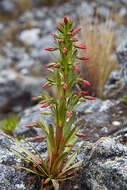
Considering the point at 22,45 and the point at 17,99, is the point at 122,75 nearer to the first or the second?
the point at 17,99

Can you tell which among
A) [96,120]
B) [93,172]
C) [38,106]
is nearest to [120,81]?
[96,120]

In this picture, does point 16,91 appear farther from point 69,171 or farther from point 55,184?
point 55,184

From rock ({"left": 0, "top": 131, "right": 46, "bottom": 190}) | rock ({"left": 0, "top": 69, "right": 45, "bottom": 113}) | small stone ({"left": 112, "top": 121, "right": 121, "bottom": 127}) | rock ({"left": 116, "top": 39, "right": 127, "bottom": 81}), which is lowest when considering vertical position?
rock ({"left": 0, "top": 69, "right": 45, "bottom": 113})

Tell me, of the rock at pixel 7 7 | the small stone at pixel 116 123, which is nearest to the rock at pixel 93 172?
the small stone at pixel 116 123

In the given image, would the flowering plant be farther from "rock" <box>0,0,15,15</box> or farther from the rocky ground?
"rock" <box>0,0,15,15</box>

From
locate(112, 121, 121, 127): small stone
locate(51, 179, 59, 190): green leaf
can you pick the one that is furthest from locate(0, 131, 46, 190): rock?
locate(112, 121, 121, 127): small stone

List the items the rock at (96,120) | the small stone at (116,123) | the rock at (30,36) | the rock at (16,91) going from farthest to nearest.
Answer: the rock at (30,36)
the rock at (16,91)
the small stone at (116,123)
the rock at (96,120)

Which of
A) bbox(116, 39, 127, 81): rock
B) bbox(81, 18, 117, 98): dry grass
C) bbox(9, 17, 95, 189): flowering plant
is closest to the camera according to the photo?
bbox(9, 17, 95, 189): flowering plant

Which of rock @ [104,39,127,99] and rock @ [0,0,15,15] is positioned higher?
rock @ [0,0,15,15]

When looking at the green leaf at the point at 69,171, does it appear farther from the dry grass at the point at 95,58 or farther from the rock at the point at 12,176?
the dry grass at the point at 95,58

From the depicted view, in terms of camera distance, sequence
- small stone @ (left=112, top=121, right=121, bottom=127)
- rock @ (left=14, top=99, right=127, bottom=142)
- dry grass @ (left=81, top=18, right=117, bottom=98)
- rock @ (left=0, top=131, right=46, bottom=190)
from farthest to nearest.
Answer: dry grass @ (left=81, top=18, right=117, bottom=98), small stone @ (left=112, top=121, right=121, bottom=127), rock @ (left=14, top=99, right=127, bottom=142), rock @ (left=0, top=131, right=46, bottom=190)
